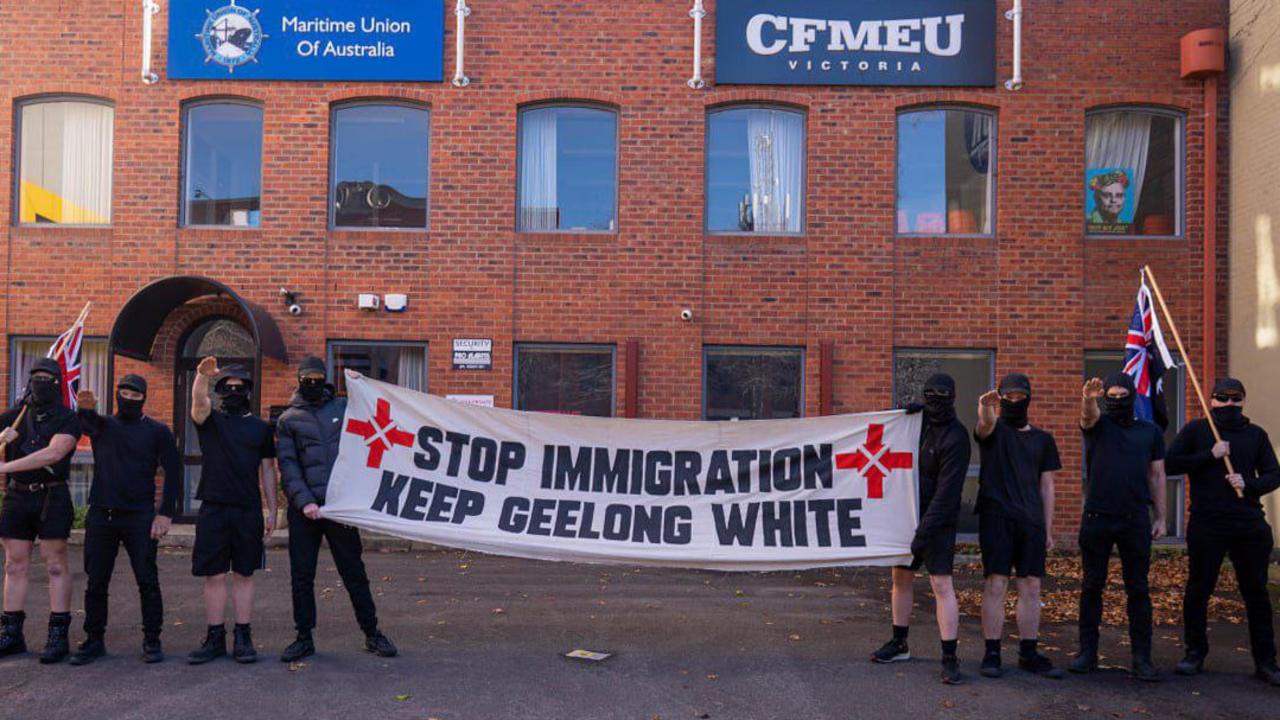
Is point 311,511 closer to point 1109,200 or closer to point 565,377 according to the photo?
point 565,377

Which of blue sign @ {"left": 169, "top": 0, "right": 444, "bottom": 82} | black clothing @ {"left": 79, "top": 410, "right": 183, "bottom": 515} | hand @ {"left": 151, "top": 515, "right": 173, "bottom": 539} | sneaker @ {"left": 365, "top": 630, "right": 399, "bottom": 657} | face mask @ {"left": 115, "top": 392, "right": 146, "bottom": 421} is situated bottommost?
sneaker @ {"left": 365, "top": 630, "right": 399, "bottom": 657}

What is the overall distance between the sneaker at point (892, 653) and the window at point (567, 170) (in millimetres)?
7150

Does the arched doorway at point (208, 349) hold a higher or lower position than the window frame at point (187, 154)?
lower

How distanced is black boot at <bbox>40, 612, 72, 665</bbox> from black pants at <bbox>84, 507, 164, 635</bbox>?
128mm

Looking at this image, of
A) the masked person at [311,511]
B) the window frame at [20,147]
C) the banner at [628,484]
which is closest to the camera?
the masked person at [311,511]

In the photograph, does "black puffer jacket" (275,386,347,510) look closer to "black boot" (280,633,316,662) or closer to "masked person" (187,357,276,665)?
"masked person" (187,357,276,665)

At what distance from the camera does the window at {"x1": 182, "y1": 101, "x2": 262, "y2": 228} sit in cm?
1292

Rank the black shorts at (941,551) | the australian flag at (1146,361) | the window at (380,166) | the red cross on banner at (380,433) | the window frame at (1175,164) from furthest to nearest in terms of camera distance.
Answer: the window at (380,166), the window frame at (1175,164), the australian flag at (1146,361), the red cross on banner at (380,433), the black shorts at (941,551)

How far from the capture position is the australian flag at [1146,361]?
7727mm

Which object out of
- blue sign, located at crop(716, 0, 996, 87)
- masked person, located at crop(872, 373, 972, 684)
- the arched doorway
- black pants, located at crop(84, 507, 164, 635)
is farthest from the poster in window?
black pants, located at crop(84, 507, 164, 635)

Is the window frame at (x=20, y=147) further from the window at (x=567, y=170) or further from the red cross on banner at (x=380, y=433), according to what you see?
the red cross on banner at (x=380, y=433)

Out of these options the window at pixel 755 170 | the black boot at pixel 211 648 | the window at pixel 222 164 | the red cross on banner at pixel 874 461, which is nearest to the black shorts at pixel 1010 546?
the red cross on banner at pixel 874 461

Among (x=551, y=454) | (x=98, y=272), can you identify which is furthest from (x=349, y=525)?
(x=98, y=272)

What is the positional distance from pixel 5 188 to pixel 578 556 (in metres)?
9.98
